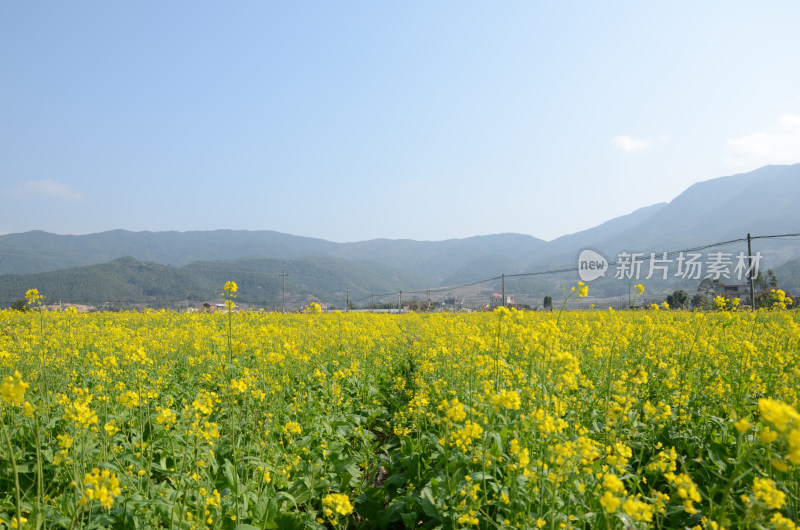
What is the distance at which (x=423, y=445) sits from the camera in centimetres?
393

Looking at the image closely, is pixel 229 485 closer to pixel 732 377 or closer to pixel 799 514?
pixel 799 514

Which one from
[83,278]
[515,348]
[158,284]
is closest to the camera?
[515,348]

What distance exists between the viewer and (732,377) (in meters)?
4.78

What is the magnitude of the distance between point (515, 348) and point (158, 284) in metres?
134

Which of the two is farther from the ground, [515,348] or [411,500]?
[515,348]

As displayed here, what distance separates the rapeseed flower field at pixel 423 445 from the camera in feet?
7.31

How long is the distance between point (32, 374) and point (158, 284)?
13194 centimetres

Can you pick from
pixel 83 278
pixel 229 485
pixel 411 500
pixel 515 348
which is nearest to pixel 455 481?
pixel 411 500

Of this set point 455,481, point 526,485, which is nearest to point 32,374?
point 455,481

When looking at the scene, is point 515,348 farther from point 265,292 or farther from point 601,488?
point 265,292

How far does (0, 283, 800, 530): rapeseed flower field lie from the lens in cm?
223

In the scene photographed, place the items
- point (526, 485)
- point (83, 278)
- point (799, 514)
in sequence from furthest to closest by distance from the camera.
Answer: point (83, 278)
point (526, 485)
point (799, 514)

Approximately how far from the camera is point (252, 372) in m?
4.72

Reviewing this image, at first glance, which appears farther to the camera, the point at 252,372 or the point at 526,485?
the point at 252,372
